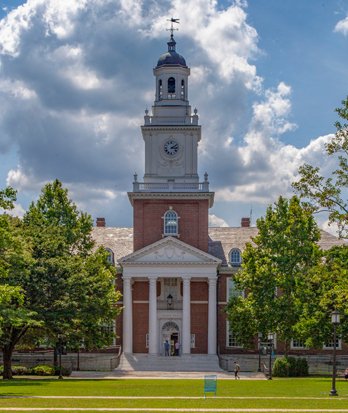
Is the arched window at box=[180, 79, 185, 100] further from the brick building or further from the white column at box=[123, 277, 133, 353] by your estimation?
the white column at box=[123, 277, 133, 353]

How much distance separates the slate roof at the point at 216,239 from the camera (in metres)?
78.4

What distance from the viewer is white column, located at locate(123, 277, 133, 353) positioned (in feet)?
229

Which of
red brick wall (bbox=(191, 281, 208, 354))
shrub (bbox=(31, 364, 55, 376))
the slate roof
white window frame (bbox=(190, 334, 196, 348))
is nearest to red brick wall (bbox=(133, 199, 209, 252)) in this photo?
red brick wall (bbox=(191, 281, 208, 354))

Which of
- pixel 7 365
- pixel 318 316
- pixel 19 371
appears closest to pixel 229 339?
pixel 318 316

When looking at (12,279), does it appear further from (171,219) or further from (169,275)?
(171,219)

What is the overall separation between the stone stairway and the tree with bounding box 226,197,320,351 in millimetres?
5525

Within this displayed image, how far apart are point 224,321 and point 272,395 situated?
4074cm

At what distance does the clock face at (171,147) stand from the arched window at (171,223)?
16.5 ft

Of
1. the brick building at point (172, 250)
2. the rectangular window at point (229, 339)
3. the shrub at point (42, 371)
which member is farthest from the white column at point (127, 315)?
the shrub at point (42, 371)

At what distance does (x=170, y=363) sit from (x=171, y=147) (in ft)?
60.6

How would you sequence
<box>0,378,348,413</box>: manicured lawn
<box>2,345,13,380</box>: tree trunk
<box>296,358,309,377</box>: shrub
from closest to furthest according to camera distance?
<box>0,378,348,413</box>: manicured lawn < <box>2,345,13,380</box>: tree trunk < <box>296,358,309,377</box>: shrub

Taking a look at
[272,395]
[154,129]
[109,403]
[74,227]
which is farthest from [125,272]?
[109,403]

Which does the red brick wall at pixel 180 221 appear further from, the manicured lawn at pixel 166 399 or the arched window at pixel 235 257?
the manicured lawn at pixel 166 399

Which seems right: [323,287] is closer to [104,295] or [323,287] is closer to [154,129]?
[104,295]
